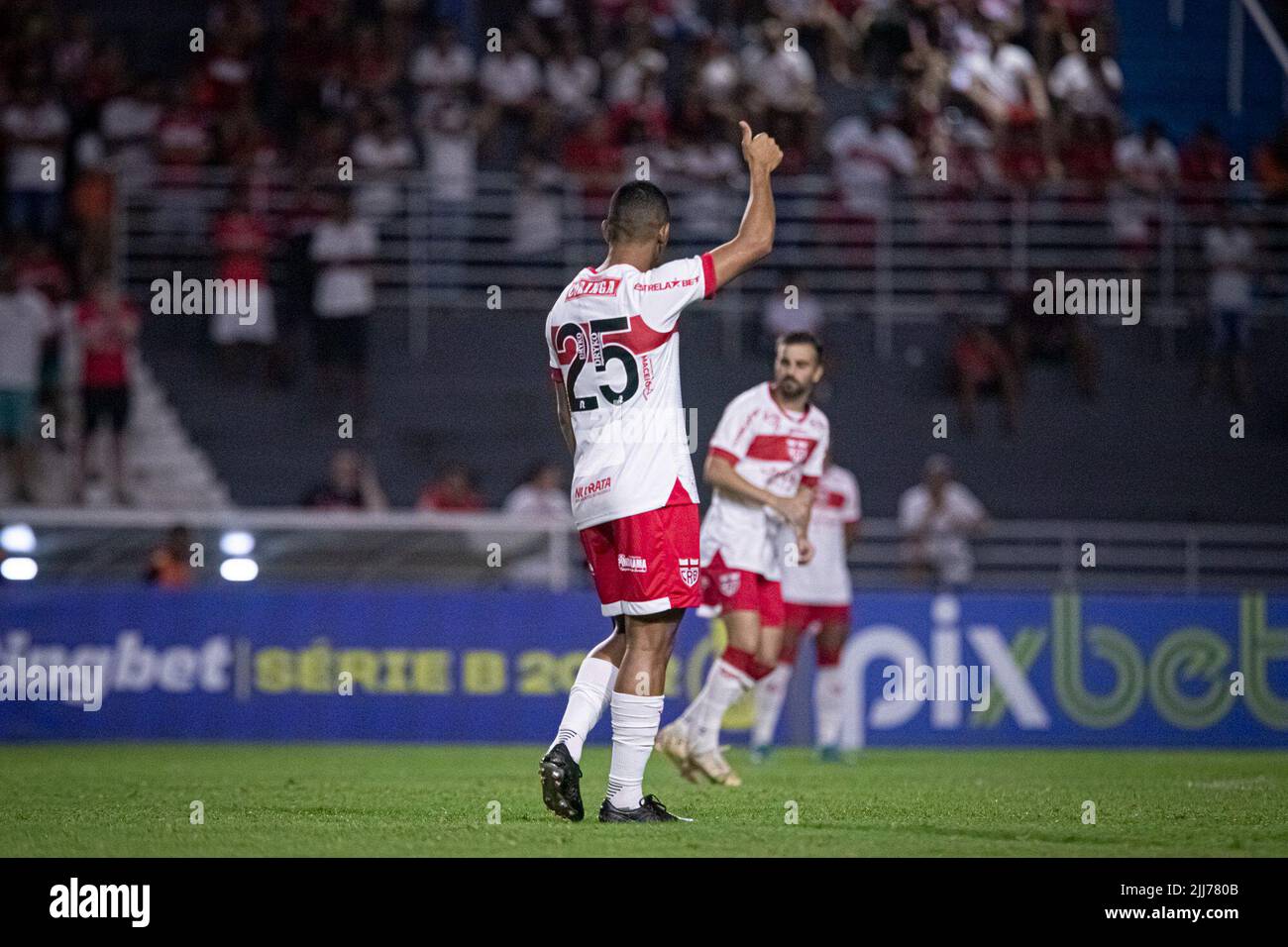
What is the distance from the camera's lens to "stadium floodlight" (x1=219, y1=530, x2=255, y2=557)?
1772 centimetres

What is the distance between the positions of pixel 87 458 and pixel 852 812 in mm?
12749

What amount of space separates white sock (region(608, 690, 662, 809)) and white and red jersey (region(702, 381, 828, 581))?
3.17 m

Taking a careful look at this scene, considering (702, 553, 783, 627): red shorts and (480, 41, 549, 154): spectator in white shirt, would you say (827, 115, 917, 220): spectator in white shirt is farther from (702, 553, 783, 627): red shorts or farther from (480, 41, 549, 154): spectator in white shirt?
(702, 553, 783, 627): red shorts

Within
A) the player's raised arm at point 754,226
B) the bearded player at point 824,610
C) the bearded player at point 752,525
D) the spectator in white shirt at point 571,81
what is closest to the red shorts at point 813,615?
the bearded player at point 824,610

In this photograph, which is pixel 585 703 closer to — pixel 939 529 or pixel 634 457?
pixel 634 457

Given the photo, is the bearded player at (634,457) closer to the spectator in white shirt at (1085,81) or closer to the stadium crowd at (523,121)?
the stadium crowd at (523,121)

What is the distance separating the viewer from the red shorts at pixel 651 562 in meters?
8.73

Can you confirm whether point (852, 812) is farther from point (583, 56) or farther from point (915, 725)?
point (583, 56)

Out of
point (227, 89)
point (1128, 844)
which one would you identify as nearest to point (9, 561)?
point (227, 89)

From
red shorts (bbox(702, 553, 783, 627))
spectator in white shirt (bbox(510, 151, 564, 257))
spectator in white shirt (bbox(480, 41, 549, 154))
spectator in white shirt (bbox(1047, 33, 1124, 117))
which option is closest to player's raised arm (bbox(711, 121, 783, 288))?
red shorts (bbox(702, 553, 783, 627))

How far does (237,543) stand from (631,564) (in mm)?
9660

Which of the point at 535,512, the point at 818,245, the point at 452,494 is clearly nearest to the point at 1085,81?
the point at 818,245

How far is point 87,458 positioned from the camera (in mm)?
20406
